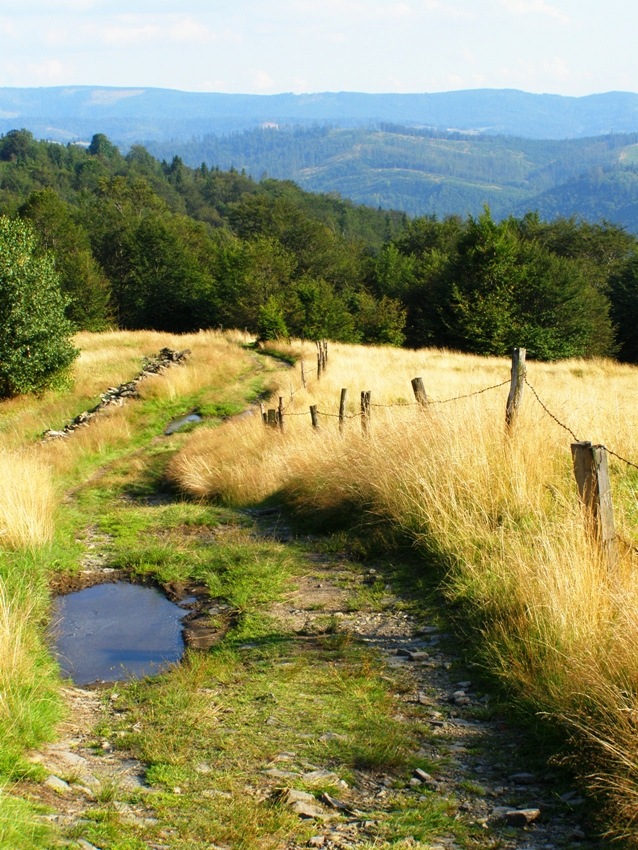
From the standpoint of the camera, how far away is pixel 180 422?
20047 millimetres

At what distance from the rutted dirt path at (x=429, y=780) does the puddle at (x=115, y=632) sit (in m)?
0.61

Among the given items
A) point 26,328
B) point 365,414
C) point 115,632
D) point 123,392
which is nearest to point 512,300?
point 123,392

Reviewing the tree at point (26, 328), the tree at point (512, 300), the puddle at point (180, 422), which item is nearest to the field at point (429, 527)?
the puddle at point (180, 422)

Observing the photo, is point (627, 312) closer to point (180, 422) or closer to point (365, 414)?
point (180, 422)

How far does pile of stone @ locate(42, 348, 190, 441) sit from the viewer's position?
1948cm

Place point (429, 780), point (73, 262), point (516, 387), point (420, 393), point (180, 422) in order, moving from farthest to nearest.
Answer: point (73, 262)
point (180, 422)
point (420, 393)
point (516, 387)
point (429, 780)

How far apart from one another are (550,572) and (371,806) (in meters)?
2.03

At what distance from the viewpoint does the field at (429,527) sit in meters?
4.16

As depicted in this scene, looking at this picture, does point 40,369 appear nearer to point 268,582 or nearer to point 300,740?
point 268,582

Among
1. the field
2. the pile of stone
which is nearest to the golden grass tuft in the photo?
the field

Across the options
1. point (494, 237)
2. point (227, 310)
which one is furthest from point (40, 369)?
point (227, 310)

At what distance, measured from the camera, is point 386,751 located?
426 cm

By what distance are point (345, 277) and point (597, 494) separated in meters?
72.0

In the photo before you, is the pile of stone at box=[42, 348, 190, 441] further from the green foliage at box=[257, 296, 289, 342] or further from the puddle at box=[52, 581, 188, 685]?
the puddle at box=[52, 581, 188, 685]
